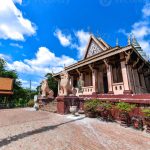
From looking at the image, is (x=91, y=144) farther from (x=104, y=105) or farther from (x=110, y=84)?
(x=110, y=84)

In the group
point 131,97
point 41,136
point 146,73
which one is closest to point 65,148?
point 41,136

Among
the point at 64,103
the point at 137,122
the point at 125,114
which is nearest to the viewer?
the point at 137,122

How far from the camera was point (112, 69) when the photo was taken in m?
13.5

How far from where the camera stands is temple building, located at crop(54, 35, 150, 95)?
11.1 meters

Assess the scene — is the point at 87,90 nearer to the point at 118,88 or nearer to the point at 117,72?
the point at 117,72

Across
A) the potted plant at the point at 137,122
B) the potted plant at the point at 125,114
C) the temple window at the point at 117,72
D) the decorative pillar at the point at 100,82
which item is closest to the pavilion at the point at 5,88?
the decorative pillar at the point at 100,82

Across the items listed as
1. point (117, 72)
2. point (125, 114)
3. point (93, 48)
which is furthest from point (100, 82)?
point (125, 114)

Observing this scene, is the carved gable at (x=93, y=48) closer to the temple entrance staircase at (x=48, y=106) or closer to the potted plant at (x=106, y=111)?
the temple entrance staircase at (x=48, y=106)

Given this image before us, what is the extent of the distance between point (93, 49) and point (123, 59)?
6.40 metres

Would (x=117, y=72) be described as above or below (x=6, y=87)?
above

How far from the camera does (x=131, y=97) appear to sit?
343 inches

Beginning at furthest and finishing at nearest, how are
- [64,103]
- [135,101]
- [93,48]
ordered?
[93,48]
[64,103]
[135,101]

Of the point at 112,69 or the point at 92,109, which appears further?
the point at 112,69

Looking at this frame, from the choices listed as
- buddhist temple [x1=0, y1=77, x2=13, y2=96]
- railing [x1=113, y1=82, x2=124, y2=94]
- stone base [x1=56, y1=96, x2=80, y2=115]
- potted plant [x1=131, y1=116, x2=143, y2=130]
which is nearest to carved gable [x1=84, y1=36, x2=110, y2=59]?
railing [x1=113, y1=82, x2=124, y2=94]
